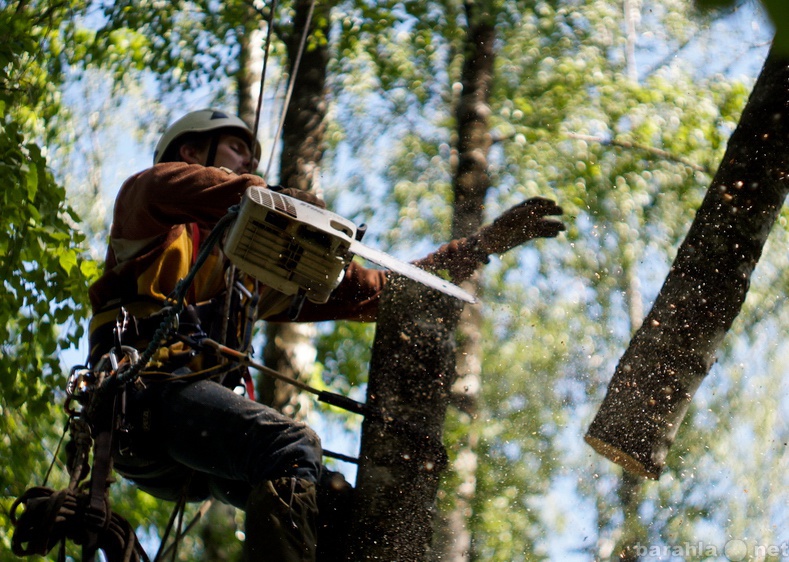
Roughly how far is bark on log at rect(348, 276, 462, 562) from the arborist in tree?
0.15 meters

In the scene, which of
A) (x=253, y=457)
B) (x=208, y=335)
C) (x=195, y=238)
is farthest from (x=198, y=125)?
(x=253, y=457)

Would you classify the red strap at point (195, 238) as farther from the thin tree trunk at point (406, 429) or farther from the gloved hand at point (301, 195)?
Answer: the thin tree trunk at point (406, 429)

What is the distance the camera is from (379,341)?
2.71 meters

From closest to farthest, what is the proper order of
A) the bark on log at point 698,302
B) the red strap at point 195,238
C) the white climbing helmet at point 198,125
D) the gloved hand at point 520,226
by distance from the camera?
1. the bark on log at point 698,302
2. the gloved hand at point 520,226
3. the red strap at point 195,238
4. the white climbing helmet at point 198,125

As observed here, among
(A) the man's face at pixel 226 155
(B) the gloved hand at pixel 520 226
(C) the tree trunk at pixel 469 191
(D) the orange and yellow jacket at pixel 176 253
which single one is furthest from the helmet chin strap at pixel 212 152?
(C) the tree trunk at pixel 469 191

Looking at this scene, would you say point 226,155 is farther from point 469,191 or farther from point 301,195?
Result: point 469,191

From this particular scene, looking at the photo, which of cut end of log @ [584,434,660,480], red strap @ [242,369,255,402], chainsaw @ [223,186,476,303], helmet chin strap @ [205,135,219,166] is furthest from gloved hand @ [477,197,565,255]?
helmet chin strap @ [205,135,219,166]

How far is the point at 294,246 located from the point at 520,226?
84 cm

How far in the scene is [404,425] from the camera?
2.57 meters

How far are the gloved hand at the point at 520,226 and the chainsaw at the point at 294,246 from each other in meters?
0.51

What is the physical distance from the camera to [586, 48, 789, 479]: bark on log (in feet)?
8.59

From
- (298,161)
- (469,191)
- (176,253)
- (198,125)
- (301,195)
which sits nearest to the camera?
(301,195)

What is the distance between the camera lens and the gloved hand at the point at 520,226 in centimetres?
303

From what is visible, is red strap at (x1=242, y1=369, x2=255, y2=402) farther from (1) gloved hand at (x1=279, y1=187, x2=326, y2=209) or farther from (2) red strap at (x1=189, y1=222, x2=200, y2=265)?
(1) gloved hand at (x1=279, y1=187, x2=326, y2=209)
